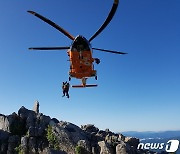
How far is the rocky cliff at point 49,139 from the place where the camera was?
43.8 m

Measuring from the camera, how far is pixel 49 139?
157ft

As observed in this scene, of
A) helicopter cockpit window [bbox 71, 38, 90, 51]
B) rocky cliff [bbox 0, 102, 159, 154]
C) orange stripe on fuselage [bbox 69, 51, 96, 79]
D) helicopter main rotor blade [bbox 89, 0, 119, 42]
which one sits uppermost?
helicopter main rotor blade [bbox 89, 0, 119, 42]

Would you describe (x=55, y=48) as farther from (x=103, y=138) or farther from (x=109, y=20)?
(x=103, y=138)

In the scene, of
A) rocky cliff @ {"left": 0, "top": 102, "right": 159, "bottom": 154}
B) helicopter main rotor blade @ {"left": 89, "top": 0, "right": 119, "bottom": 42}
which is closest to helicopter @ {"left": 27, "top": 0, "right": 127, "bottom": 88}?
helicopter main rotor blade @ {"left": 89, "top": 0, "right": 119, "bottom": 42}

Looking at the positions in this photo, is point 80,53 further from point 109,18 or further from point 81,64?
point 109,18

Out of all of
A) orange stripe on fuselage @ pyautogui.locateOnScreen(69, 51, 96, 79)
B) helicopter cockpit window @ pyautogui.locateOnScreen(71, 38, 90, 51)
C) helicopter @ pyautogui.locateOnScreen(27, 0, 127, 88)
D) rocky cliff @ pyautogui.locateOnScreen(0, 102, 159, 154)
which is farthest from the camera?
rocky cliff @ pyautogui.locateOnScreen(0, 102, 159, 154)

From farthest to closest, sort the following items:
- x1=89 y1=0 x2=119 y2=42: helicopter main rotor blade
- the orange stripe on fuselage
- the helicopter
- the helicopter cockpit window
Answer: the orange stripe on fuselage, the helicopter cockpit window, the helicopter, x1=89 y1=0 x2=119 y2=42: helicopter main rotor blade

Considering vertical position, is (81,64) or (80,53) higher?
(80,53)

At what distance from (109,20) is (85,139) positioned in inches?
1174

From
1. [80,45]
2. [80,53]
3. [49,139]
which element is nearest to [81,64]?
[80,53]

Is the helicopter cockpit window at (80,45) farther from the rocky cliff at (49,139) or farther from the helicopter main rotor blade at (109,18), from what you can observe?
the rocky cliff at (49,139)

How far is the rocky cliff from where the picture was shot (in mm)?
43844

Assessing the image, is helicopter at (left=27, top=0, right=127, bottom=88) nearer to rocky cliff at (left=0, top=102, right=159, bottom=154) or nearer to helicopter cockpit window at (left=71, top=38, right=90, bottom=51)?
helicopter cockpit window at (left=71, top=38, right=90, bottom=51)

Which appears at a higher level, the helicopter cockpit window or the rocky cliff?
the helicopter cockpit window
